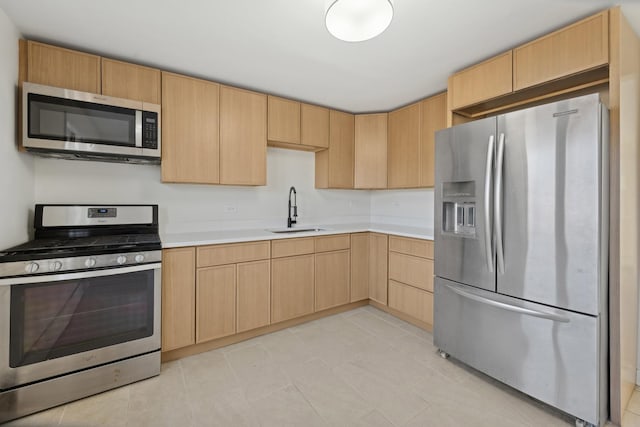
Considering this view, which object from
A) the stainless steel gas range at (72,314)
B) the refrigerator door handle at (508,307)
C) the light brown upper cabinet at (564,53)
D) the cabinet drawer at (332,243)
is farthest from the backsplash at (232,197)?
the light brown upper cabinet at (564,53)

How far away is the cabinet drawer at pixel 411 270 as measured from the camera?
2.80 meters

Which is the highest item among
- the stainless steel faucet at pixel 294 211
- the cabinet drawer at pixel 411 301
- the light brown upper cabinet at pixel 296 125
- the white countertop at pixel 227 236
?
the light brown upper cabinet at pixel 296 125

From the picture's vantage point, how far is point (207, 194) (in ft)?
9.79

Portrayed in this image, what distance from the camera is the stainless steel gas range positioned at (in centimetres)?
167

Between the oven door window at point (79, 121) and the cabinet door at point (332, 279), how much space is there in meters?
2.04

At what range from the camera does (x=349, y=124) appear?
3.64 metres

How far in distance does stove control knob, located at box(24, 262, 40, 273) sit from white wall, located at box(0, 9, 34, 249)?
28 centimetres

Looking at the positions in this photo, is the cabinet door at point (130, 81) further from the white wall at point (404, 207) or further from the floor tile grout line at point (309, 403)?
the white wall at point (404, 207)

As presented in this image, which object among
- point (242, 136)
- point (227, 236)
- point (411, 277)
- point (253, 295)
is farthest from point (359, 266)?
point (242, 136)

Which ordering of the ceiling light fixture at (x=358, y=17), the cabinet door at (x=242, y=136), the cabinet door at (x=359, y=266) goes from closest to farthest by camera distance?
the ceiling light fixture at (x=358, y=17), the cabinet door at (x=242, y=136), the cabinet door at (x=359, y=266)

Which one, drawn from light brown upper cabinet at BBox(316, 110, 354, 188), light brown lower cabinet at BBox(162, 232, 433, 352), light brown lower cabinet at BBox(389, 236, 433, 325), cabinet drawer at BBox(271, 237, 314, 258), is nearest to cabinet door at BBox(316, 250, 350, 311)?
light brown lower cabinet at BBox(162, 232, 433, 352)

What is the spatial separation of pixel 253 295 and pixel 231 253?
454mm

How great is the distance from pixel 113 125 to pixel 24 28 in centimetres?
74

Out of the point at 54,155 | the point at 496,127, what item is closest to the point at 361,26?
the point at 496,127
